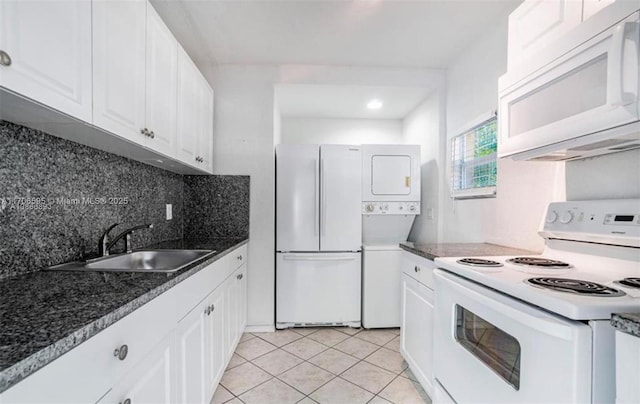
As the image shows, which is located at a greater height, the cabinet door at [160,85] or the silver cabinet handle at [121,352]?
the cabinet door at [160,85]

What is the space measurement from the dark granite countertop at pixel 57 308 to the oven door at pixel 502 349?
3.82 feet

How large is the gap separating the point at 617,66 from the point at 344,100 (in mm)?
2367

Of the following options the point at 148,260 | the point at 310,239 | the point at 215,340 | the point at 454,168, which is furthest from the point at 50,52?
the point at 454,168

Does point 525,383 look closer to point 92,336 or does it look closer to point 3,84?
point 92,336

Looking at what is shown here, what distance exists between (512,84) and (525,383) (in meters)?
1.27

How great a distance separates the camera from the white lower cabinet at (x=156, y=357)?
0.58m

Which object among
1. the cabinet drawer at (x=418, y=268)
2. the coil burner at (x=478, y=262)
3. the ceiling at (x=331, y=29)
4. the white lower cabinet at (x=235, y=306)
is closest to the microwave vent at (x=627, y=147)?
the coil burner at (x=478, y=262)

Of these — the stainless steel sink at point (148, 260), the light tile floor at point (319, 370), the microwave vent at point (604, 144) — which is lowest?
the light tile floor at point (319, 370)

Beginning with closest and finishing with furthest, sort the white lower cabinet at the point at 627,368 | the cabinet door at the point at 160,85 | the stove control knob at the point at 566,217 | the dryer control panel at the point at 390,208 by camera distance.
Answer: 1. the white lower cabinet at the point at 627,368
2. the stove control knob at the point at 566,217
3. the cabinet door at the point at 160,85
4. the dryer control panel at the point at 390,208

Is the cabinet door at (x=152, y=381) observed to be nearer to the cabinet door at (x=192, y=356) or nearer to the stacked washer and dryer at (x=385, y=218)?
the cabinet door at (x=192, y=356)

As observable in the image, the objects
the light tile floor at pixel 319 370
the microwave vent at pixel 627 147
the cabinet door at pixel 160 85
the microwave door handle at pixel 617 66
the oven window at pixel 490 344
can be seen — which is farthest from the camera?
the light tile floor at pixel 319 370

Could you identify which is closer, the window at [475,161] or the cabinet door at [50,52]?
the cabinet door at [50,52]

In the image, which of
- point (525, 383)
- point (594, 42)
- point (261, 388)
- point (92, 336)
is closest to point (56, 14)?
point (92, 336)

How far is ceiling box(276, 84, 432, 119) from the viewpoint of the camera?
279cm
